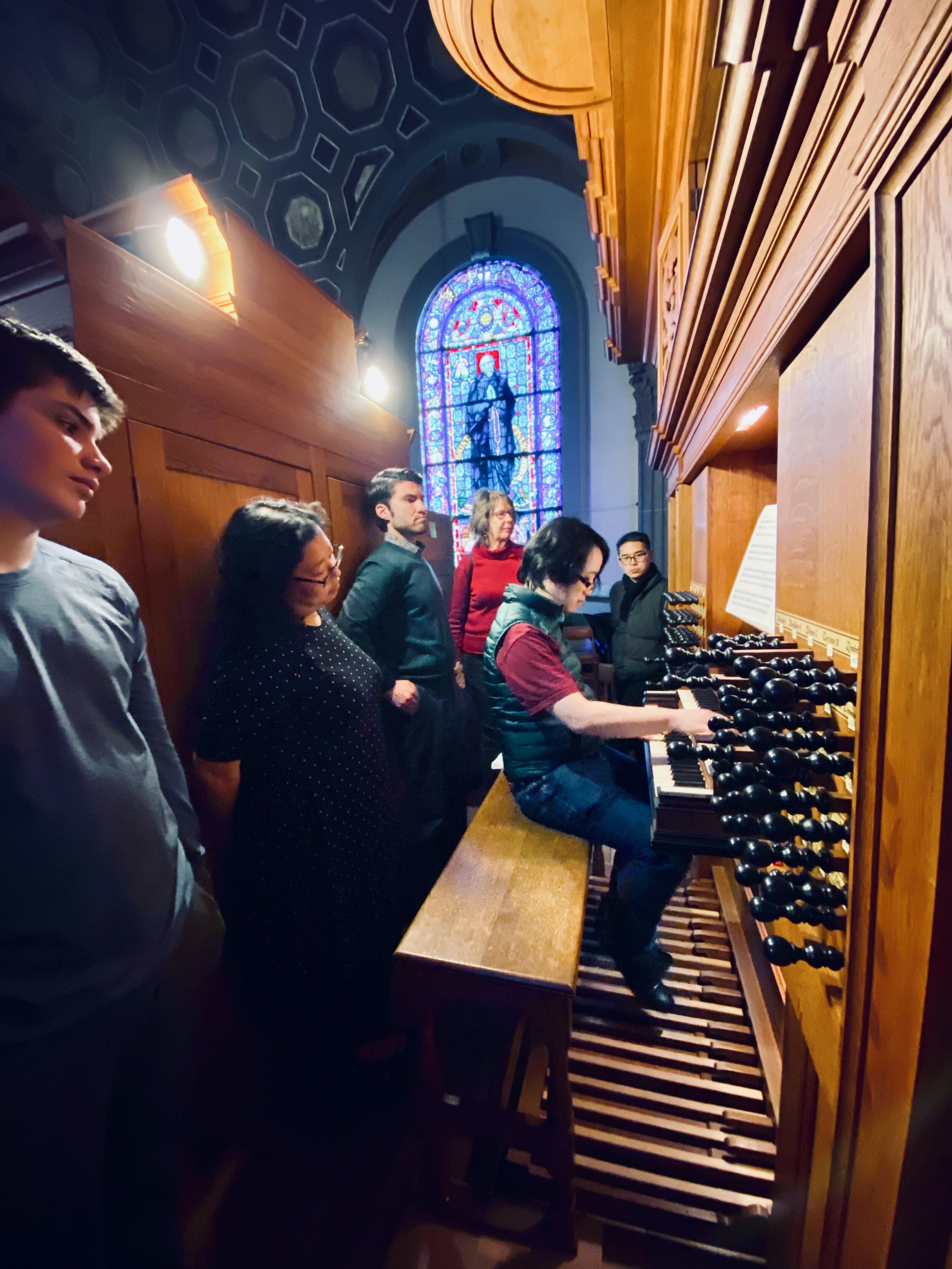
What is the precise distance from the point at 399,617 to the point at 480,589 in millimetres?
912

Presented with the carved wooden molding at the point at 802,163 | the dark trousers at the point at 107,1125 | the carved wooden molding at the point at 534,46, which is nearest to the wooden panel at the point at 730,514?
the carved wooden molding at the point at 802,163

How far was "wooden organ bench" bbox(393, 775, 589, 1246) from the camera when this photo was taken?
124 cm

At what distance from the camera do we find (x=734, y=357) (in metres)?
1.21

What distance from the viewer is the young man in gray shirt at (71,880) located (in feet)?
2.90

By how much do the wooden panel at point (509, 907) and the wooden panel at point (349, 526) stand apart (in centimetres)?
143

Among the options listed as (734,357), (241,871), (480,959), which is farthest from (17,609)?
(734,357)

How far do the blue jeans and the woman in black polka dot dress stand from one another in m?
0.63

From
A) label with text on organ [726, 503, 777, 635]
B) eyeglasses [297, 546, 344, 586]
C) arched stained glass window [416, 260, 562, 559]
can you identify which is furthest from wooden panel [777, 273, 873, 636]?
arched stained glass window [416, 260, 562, 559]

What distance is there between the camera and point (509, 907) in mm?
1497

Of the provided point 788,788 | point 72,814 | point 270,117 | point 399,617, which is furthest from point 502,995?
point 270,117

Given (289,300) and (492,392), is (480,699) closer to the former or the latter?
(289,300)

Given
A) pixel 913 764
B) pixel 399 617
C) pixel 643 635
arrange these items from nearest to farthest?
pixel 913 764 < pixel 399 617 < pixel 643 635

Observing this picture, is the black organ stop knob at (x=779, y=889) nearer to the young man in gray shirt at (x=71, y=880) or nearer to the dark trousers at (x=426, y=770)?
the young man in gray shirt at (x=71, y=880)

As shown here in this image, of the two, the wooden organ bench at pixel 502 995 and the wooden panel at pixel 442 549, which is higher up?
the wooden panel at pixel 442 549
